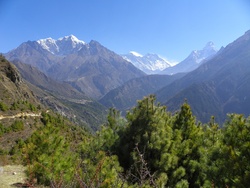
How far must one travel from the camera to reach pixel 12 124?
57406mm

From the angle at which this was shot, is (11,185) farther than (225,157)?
Yes

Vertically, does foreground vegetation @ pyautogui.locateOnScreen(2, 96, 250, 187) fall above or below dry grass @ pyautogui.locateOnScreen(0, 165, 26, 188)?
below

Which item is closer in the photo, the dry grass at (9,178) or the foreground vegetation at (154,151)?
the foreground vegetation at (154,151)

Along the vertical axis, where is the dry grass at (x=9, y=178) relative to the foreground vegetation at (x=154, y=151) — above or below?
above

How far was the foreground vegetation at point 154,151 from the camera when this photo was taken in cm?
1130

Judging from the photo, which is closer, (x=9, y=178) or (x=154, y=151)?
(x=154, y=151)

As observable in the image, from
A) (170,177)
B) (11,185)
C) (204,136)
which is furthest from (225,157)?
(11,185)

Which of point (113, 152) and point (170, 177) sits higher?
point (113, 152)

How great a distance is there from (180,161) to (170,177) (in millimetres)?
1589

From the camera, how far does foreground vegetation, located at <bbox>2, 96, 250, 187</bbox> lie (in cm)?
1130

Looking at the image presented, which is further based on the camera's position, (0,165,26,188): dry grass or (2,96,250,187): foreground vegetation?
(0,165,26,188): dry grass

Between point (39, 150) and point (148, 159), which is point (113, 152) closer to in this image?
point (148, 159)

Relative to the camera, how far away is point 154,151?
14.8 meters

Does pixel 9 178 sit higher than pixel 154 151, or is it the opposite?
pixel 9 178
